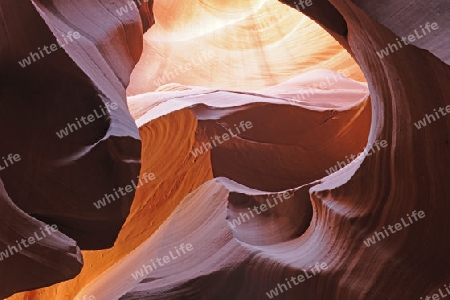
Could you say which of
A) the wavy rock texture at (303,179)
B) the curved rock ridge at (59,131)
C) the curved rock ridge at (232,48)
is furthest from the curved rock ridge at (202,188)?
the curved rock ridge at (232,48)

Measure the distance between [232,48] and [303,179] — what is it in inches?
175

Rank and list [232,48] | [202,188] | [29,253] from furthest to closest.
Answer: [232,48] < [202,188] < [29,253]

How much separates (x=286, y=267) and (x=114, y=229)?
1275 mm

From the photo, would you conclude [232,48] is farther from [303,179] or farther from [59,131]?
[59,131]

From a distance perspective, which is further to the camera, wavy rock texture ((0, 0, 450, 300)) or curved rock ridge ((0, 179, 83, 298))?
wavy rock texture ((0, 0, 450, 300))

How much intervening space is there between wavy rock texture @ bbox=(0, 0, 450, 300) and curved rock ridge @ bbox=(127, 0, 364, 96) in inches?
3.8

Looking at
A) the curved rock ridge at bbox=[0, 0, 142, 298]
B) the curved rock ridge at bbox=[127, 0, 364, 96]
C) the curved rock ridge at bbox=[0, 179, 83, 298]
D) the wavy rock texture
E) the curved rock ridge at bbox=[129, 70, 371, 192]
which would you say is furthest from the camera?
the curved rock ridge at bbox=[127, 0, 364, 96]

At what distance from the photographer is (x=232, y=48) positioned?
9648mm


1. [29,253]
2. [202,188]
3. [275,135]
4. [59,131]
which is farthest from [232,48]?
[29,253]

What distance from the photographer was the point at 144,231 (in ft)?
19.9

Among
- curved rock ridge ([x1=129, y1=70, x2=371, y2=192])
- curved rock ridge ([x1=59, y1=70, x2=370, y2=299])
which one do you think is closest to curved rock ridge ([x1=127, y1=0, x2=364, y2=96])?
curved rock ridge ([x1=59, y1=70, x2=370, y2=299])

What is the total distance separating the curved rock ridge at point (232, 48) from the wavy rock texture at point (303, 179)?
96 millimetres

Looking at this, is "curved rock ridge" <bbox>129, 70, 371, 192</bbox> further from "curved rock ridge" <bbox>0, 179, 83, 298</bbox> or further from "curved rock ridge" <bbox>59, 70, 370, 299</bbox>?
"curved rock ridge" <bbox>0, 179, 83, 298</bbox>

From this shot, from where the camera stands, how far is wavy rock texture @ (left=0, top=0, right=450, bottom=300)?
9.48ft
